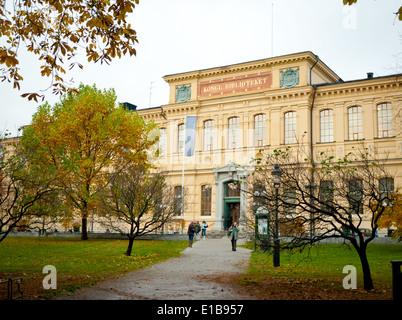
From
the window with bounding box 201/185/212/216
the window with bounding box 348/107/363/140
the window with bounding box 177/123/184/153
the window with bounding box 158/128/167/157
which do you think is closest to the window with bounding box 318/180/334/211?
the window with bounding box 348/107/363/140

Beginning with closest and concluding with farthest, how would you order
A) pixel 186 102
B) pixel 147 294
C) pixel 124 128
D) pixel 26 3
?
1. pixel 26 3
2. pixel 147 294
3. pixel 124 128
4. pixel 186 102

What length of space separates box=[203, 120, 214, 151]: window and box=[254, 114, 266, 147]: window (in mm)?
4383

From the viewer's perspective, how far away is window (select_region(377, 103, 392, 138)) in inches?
1320

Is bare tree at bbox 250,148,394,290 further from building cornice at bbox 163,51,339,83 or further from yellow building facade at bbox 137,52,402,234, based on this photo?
building cornice at bbox 163,51,339,83

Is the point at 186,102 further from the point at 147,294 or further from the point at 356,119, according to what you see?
the point at 147,294

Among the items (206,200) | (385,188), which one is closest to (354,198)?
(385,188)

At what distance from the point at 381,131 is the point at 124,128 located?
20452 millimetres

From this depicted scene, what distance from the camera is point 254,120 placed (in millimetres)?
38500

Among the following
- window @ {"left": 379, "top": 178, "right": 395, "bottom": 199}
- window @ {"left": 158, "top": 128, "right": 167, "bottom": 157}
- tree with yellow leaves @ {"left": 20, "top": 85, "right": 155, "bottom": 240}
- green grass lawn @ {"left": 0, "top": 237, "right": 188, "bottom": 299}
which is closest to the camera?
green grass lawn @ {"left": 0, "top": 237, "right": 188, "bottom": 299}

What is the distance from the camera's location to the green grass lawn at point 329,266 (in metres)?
13.5

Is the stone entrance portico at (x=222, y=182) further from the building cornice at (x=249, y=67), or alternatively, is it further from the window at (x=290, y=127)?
the building cornice at (x=249, y=67)

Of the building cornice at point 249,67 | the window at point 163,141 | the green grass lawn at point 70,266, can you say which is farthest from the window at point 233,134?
the green grass lawn at point 70,266
